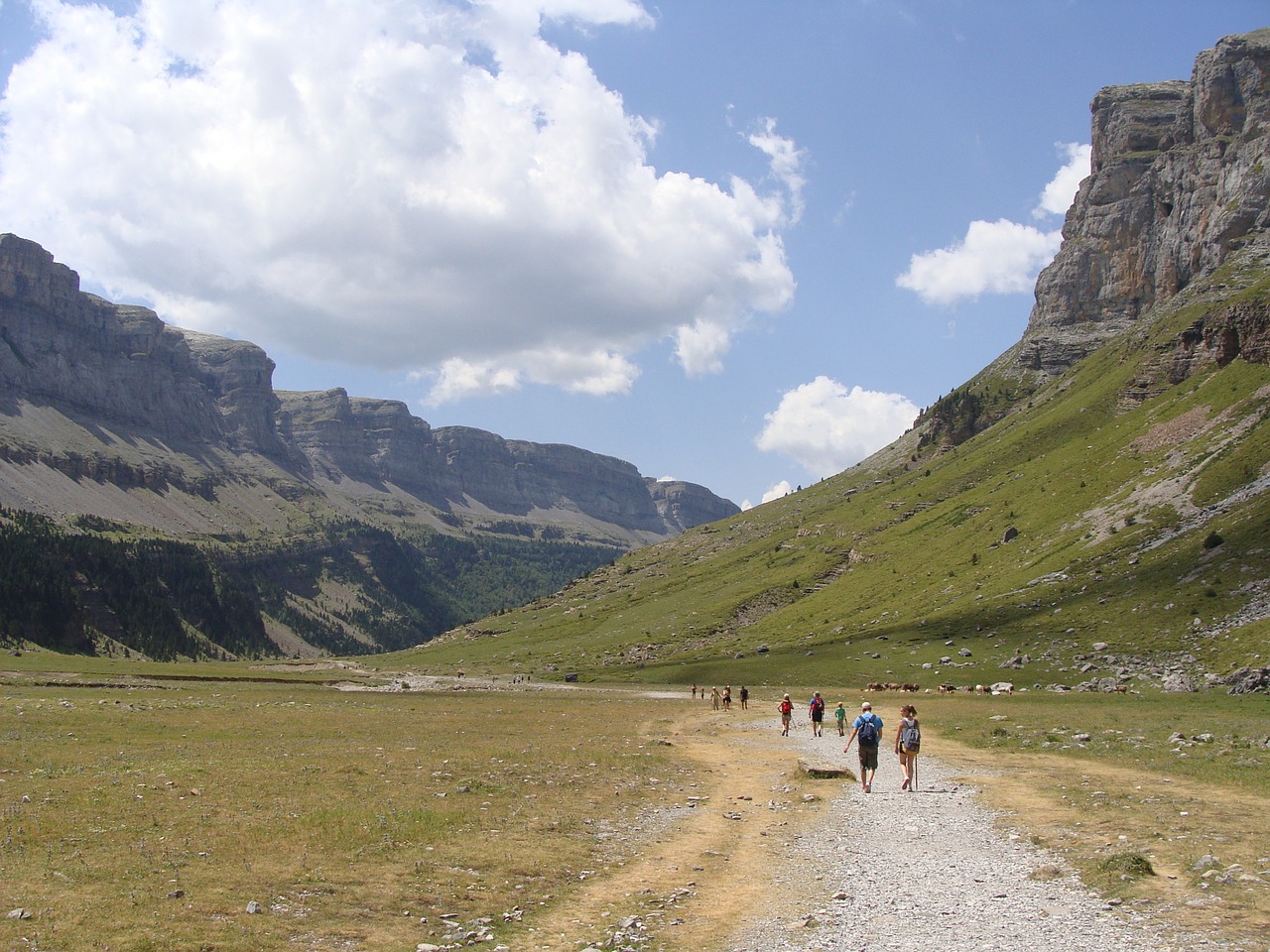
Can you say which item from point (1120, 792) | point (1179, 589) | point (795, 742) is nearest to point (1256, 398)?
point (1179, 589)

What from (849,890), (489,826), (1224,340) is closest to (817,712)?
(489,826)

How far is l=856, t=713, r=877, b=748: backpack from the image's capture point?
3209 centimetres

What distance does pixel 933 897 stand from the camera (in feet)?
56.3

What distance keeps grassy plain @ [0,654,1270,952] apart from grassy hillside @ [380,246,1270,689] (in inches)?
1403

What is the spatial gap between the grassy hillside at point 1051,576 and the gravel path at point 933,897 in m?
57.3

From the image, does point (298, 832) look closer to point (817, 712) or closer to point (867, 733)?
point (867, 733)

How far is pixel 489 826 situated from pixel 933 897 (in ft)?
40.4

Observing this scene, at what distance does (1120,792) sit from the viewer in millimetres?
27453

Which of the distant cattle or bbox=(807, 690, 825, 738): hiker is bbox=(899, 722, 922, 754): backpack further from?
the distant cattle

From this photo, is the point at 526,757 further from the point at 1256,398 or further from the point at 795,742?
the point at 1256,398

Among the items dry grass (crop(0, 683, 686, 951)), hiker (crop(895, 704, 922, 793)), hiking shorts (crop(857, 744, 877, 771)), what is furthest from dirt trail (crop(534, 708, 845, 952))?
hiker (crop(895, 704, 922, 793))

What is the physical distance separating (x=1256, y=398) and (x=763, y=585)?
9286cm

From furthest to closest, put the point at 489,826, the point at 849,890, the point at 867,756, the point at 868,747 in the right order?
the point at 868,747 < the point at 867,756 < the point at 489,826 < the point at 849,890

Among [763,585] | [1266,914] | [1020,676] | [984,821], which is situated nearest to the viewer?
[1266,914]
